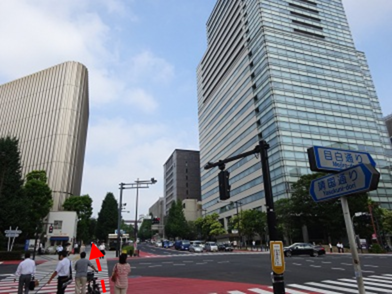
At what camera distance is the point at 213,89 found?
94750 millimetres

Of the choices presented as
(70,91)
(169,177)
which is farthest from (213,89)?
(169,177)

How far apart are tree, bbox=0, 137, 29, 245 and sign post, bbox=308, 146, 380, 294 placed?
122ft

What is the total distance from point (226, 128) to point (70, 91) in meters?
43.0

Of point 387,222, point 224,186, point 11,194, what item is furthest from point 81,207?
point 224,186

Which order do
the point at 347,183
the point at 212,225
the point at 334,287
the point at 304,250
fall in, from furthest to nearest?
the point at 212,225
the point at 304,250
the point at 334,287
the point at 347,183

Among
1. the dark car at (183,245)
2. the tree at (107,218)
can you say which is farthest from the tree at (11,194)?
the tree at (107,218)

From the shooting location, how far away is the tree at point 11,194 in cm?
3488

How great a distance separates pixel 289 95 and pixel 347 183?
198 ft

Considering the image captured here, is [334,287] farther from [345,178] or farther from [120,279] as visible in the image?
[345,178]

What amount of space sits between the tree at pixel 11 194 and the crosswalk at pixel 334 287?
3276 cm

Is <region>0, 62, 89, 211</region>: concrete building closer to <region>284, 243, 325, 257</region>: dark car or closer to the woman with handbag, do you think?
<region>284, 243, 325, 257</region>: dark car

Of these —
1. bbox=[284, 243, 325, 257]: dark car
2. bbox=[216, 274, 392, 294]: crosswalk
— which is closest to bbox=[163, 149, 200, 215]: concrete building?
bbox=[284, 243, 325, 257]: dark car

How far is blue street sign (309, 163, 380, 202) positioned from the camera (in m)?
4.13

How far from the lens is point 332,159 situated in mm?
4953
